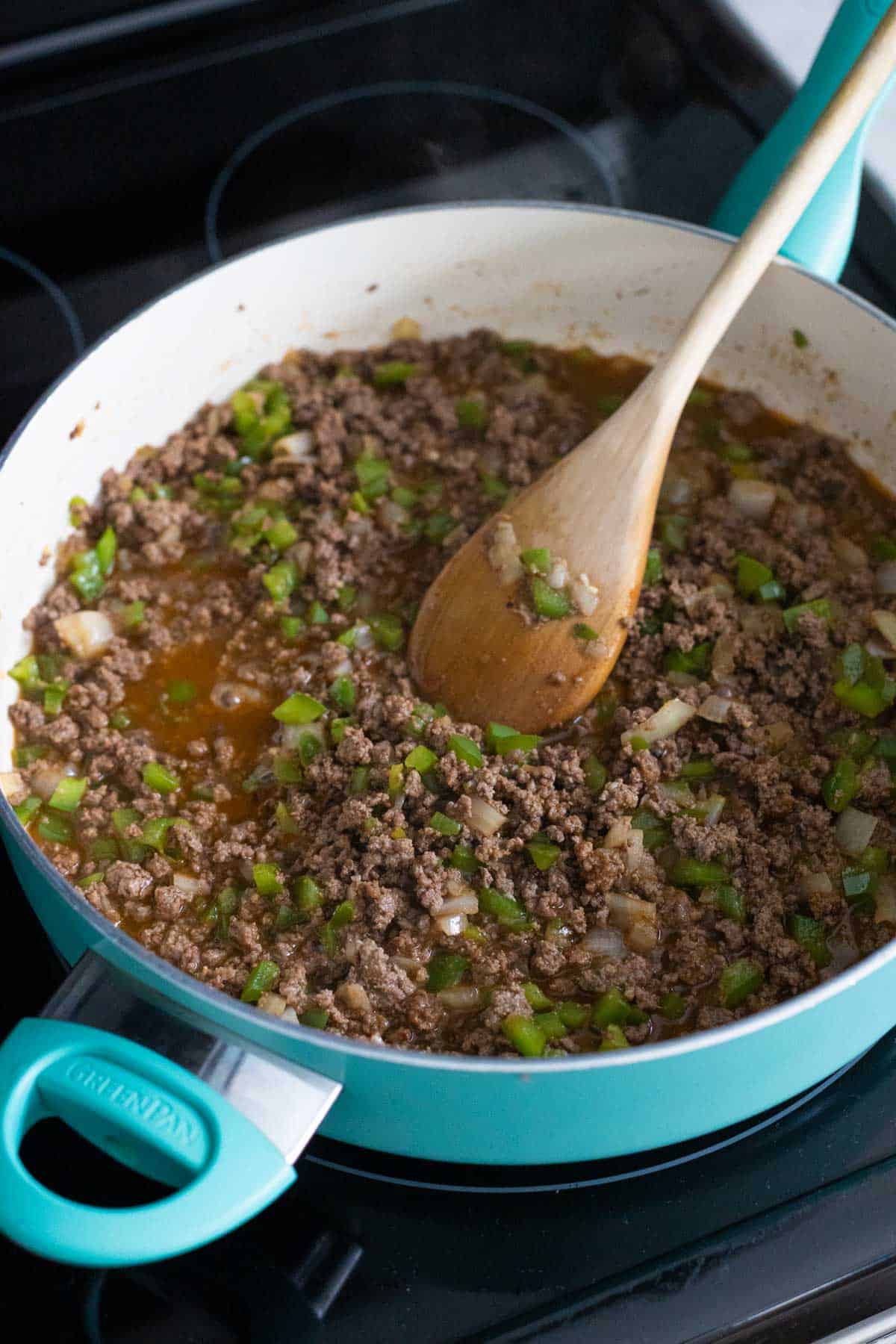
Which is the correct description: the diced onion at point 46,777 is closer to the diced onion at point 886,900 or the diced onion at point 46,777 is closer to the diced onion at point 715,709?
the diced onion at point 715,709

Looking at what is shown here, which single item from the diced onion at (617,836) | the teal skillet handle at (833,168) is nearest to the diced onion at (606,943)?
the diced onion at (617,836)

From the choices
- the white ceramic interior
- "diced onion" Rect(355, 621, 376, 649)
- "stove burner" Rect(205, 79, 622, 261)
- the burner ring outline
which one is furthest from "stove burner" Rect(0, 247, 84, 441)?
"diced onion" Rect(355, 621, 376, 649)

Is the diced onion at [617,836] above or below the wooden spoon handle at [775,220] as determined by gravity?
below

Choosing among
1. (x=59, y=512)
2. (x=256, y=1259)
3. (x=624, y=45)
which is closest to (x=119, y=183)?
(x=59, y=512)

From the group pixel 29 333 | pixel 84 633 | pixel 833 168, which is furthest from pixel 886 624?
pixel 29 333

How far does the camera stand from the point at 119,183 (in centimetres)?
228

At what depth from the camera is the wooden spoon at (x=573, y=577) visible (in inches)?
71.9

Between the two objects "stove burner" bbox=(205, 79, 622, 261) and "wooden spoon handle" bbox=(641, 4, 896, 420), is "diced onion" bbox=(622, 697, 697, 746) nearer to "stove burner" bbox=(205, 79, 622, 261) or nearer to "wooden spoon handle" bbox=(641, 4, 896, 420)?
"wooden spoon handle" bbox=(641, 4, 896, 420)

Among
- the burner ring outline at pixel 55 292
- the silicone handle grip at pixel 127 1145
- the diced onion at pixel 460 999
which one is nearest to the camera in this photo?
the silicone handle grip at pixel 127 1145

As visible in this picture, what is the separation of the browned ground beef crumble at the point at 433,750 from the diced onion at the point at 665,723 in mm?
14

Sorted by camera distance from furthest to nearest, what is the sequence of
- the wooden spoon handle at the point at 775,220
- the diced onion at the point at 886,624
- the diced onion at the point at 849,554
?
the diced onion at the point at 849,554
the diced onion at the point at 886,624
the wooden spoon handle at the point at 775,220

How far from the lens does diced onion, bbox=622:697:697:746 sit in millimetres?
1804

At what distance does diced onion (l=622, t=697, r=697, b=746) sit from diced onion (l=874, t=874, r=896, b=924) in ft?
1.07

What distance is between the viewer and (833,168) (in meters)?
1.87
